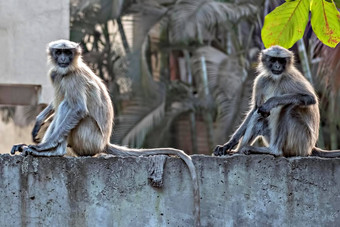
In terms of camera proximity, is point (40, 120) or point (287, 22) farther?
point (40, 120)

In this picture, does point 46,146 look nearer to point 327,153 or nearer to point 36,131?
point 36,131

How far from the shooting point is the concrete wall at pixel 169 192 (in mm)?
6000

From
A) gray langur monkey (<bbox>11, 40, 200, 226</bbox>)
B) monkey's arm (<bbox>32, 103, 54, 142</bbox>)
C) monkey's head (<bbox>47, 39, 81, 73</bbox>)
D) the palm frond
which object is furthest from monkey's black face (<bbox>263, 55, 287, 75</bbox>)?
the palm frond

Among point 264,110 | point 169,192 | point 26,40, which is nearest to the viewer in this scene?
point 169,192

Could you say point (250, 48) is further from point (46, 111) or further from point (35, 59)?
point (46, 111)

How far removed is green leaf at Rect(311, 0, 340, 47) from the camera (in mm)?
3693

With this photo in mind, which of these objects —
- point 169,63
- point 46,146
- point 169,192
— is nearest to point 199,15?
point 169,63

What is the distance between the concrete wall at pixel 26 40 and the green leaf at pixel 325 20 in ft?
24.0

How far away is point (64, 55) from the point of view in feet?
22.7

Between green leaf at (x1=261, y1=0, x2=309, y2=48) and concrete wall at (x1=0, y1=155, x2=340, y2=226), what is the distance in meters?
2.33

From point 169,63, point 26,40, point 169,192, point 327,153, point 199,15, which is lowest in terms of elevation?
point 169,192

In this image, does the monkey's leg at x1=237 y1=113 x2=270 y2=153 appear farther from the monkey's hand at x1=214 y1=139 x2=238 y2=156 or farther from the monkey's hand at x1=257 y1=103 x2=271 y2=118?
the monkey's hand at x1=257 y1=103 x2=271 y2=118

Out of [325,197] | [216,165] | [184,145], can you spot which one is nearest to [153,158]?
[216,165]

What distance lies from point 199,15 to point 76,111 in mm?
12771
